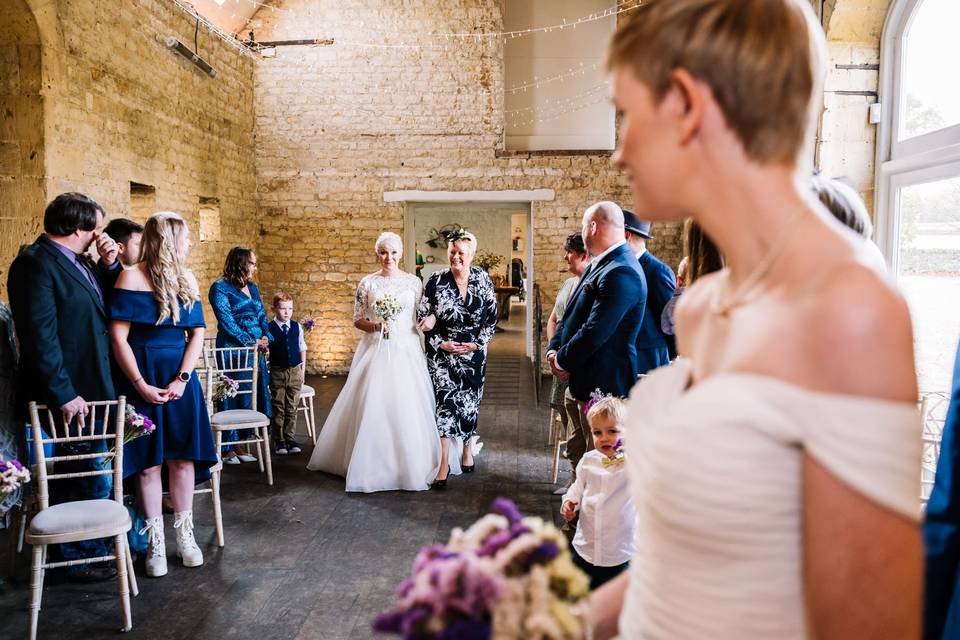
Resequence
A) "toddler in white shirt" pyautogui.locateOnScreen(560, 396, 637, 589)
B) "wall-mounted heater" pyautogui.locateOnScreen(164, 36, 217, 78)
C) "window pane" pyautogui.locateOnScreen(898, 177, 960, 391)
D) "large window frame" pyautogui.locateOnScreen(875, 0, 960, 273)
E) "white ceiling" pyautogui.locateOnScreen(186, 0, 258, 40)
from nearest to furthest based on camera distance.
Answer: "toddler in white shirt" pyautogui.locateOnScreen(560, 396, 637, 589) < "window pane" pyautogui.locateOnScreen(898, 177, 960, 391) < "large window frame" pyautogui.locateOnScreen(875, 0, 960, 273) < "wall-mounted heater" pyautogui.locateOnScreen(164, 36, 217, 78) < "white ceiling" pyautogui.locateOnScreen(186, 0, 258, 40)

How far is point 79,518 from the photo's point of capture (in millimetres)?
2834

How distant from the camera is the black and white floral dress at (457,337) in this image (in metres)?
4.93

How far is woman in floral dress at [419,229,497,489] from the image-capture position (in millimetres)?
4918

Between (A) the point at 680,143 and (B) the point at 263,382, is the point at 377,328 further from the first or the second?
(A) the point at 680,143

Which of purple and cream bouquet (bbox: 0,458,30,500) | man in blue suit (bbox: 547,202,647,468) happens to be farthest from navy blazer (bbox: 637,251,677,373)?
purple and cream bouquet (bbox: 0,458,30,500)

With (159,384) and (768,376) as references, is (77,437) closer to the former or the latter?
(159,384)

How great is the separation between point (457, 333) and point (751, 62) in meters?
4.29

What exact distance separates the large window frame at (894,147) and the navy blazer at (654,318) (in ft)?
→ 7.01

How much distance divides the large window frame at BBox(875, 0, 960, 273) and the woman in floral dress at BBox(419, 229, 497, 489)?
2926 millimetres

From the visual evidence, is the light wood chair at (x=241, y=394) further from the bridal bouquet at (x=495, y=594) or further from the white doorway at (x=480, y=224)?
the white doorway at (x=480, y=224)

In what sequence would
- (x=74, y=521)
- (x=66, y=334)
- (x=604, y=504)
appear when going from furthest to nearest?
(x=66, y=334), (x=74, y=521), (x=604, y=504)

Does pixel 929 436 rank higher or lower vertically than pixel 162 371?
lower

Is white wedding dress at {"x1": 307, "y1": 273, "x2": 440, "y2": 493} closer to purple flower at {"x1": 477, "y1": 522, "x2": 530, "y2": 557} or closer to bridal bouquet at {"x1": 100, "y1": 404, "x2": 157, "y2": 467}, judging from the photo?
bridal bouquet at {"x1": 100, "y1": 404, "x2": 157, "y2": 467}

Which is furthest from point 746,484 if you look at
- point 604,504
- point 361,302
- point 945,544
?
point 361,302
